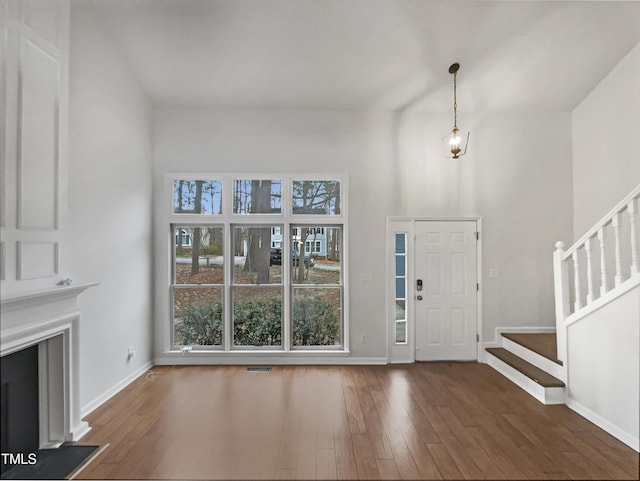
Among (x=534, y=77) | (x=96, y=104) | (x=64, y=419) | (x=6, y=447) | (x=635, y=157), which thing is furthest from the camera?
(x=534, y=77)

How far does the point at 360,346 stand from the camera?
4711 mm

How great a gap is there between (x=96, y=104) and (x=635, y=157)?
577cm

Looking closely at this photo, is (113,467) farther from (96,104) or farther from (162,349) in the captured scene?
(96,104)

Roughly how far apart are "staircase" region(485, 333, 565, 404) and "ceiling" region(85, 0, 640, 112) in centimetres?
302

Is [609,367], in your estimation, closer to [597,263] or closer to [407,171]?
[597,263]

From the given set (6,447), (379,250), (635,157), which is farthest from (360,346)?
(635,157)

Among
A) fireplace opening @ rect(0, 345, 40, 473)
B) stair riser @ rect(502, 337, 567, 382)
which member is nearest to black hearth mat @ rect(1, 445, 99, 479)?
fireplace opening @ rect(0, 345, 40, 473)

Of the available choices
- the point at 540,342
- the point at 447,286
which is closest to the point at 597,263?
the point at 540,342

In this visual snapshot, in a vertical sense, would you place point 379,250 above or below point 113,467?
above

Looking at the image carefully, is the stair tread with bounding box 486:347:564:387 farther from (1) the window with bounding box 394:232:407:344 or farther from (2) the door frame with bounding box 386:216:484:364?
(1) the window with bounding box 394:232:407:344

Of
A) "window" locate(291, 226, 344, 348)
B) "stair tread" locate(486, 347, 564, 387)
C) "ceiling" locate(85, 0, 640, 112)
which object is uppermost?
"ceiling" locate(85, 0, 640, 112)

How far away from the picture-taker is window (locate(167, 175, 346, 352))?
4.76 metres

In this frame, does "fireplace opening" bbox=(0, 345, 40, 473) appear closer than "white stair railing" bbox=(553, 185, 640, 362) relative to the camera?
Yes

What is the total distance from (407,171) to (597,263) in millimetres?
2630
